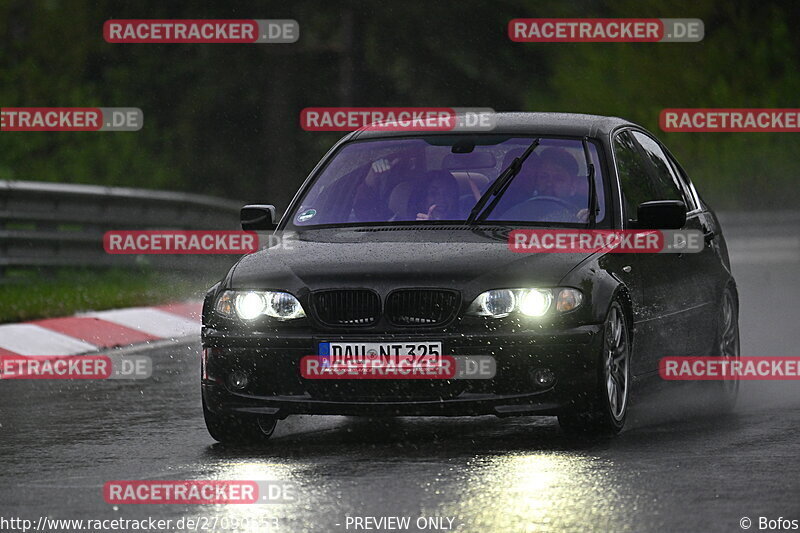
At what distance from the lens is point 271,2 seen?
38.0 metres

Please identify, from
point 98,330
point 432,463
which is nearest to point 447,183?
point 432,463

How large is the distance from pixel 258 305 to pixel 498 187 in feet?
5.32

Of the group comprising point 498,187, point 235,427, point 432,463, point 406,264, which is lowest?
point 432,463

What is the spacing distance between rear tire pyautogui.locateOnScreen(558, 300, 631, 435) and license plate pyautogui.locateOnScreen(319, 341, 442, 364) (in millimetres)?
716

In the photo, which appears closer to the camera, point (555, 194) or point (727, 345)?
point (555, 194)

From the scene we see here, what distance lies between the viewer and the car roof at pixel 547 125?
10172mm

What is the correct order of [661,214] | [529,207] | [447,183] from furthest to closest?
[447,183]
[529,207]
[661,214]

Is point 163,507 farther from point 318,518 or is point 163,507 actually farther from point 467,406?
point 467,406

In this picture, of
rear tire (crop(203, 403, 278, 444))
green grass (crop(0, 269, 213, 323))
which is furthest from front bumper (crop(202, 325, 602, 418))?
green grass (crop(0, 269, 213, 323))

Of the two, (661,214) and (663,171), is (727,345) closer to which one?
(663,171)

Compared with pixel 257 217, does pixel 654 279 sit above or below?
below

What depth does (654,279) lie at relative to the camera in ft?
32.2

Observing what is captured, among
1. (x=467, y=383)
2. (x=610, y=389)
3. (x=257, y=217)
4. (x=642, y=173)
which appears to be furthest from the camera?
(x=642, y=173)

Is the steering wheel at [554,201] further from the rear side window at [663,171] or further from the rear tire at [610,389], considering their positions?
the rear side window at [663,171]
